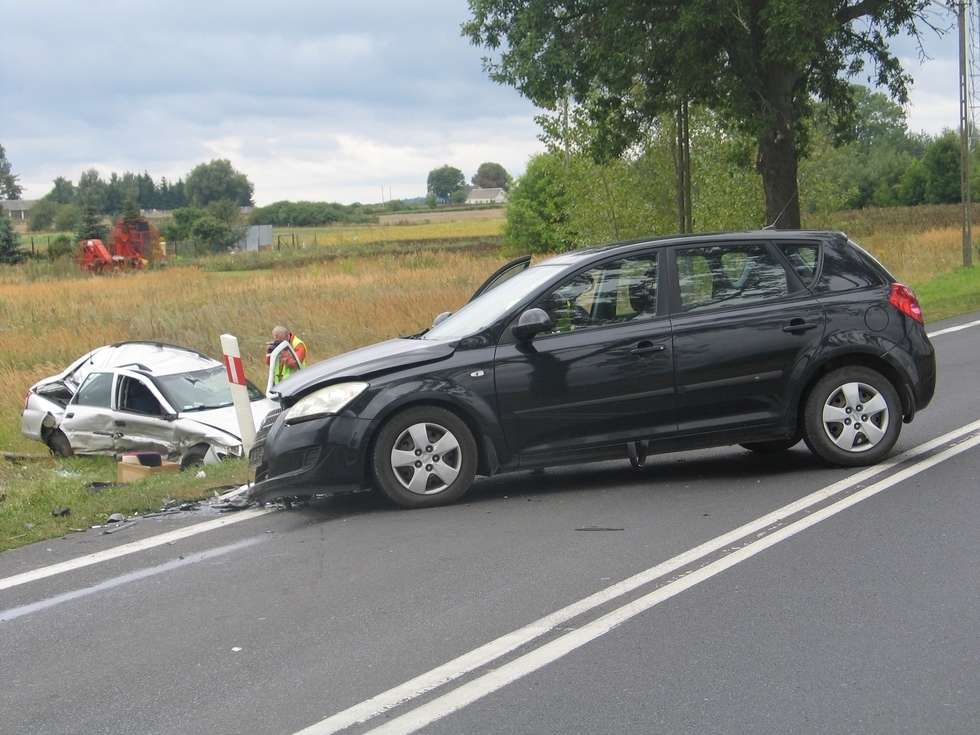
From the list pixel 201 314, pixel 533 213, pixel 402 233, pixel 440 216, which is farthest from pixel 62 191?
pixel 201 314

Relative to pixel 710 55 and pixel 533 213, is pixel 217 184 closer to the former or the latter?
pixel 533 213

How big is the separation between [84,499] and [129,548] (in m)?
1.87

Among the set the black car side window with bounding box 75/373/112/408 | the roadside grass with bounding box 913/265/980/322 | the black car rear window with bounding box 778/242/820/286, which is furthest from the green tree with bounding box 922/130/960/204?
the black car rear window with bounding box 778/242/820/286

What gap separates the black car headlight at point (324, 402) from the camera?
834 centimetres

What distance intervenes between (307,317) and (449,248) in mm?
44405

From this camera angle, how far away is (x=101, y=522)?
28.5 feet

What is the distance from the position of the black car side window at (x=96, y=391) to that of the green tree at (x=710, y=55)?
10.4m

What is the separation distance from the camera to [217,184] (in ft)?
514

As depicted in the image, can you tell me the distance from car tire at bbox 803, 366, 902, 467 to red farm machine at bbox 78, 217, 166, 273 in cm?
5807

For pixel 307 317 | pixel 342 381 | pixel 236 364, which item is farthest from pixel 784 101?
pixel 342 381

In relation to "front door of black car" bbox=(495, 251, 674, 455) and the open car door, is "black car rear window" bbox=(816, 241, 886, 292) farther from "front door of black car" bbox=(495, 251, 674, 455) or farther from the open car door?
the open car door

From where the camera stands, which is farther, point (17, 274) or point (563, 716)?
point (17, 274)

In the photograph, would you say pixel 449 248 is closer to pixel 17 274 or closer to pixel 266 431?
pixel 17 274

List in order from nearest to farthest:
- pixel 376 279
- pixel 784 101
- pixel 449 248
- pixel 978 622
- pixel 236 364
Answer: pixel 978 622
pixel 236 364
pixel 784 101
pixel 376 279
pixel 449 248
